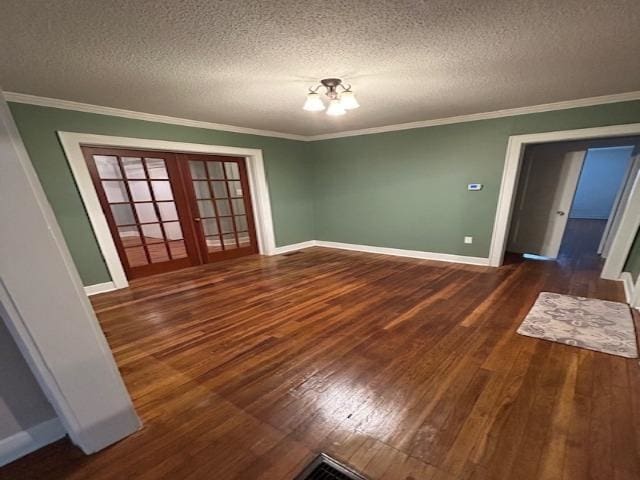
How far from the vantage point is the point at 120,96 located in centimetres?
262

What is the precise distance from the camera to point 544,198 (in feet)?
13.6

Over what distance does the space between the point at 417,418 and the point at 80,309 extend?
1.81 meters

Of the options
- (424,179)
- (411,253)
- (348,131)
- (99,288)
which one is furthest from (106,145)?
(411,253)

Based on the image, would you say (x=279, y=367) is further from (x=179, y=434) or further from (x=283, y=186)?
(x=283, y=186)

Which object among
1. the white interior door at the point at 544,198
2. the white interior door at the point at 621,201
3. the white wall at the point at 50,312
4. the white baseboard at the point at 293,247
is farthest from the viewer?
the white baseboard at the point at 293,247

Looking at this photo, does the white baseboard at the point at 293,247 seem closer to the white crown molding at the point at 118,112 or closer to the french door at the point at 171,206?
the french door at the point at 171,206

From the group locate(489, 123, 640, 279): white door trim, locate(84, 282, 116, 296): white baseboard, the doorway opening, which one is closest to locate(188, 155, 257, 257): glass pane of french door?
locate(84, 282, 116, 296): white baseboard

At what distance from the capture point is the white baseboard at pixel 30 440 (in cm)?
123

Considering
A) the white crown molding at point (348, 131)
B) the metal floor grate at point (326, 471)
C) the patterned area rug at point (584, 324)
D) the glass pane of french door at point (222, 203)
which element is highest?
the white crown molding at point (348, 131)

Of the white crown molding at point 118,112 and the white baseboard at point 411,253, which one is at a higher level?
the white crown molding at point 118,112

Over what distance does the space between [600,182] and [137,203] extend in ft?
39.1

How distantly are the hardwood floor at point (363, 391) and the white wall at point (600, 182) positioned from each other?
22.9 ft

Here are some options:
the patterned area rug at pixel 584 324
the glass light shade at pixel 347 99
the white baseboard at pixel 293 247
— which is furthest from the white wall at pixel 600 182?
the glass light shade at pixel 347 99

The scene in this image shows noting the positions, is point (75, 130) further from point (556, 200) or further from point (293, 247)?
point (556, 200)
